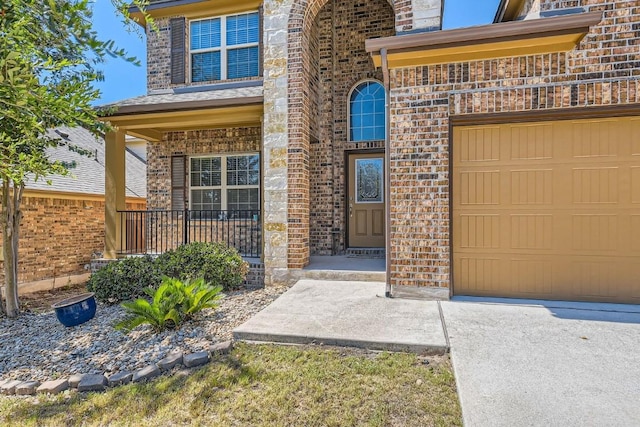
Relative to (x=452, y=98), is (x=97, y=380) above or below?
below

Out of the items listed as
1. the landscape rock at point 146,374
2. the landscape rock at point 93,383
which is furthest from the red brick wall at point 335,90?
the landscape rock at point 93,383

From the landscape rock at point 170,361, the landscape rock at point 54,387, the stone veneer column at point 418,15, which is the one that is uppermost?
the stone veneer column at point 418,15

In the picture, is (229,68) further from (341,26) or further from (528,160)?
(528,160)

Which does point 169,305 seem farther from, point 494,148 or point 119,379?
point 494,148

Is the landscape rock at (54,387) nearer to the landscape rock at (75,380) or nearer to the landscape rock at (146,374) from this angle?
the landscape rock at (75,380)

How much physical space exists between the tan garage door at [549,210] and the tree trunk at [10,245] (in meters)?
6.82

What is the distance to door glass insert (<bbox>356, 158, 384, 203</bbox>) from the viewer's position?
25.2ft

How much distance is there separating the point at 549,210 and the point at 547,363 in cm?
244

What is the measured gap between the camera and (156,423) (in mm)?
2447

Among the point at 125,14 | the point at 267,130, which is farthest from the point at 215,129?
the point at 125,14

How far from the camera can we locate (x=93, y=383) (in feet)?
9.88

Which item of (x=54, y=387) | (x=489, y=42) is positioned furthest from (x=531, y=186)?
(x=54, y=387)

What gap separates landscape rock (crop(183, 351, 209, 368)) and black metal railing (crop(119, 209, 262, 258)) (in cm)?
405

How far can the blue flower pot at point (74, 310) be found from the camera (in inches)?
183
